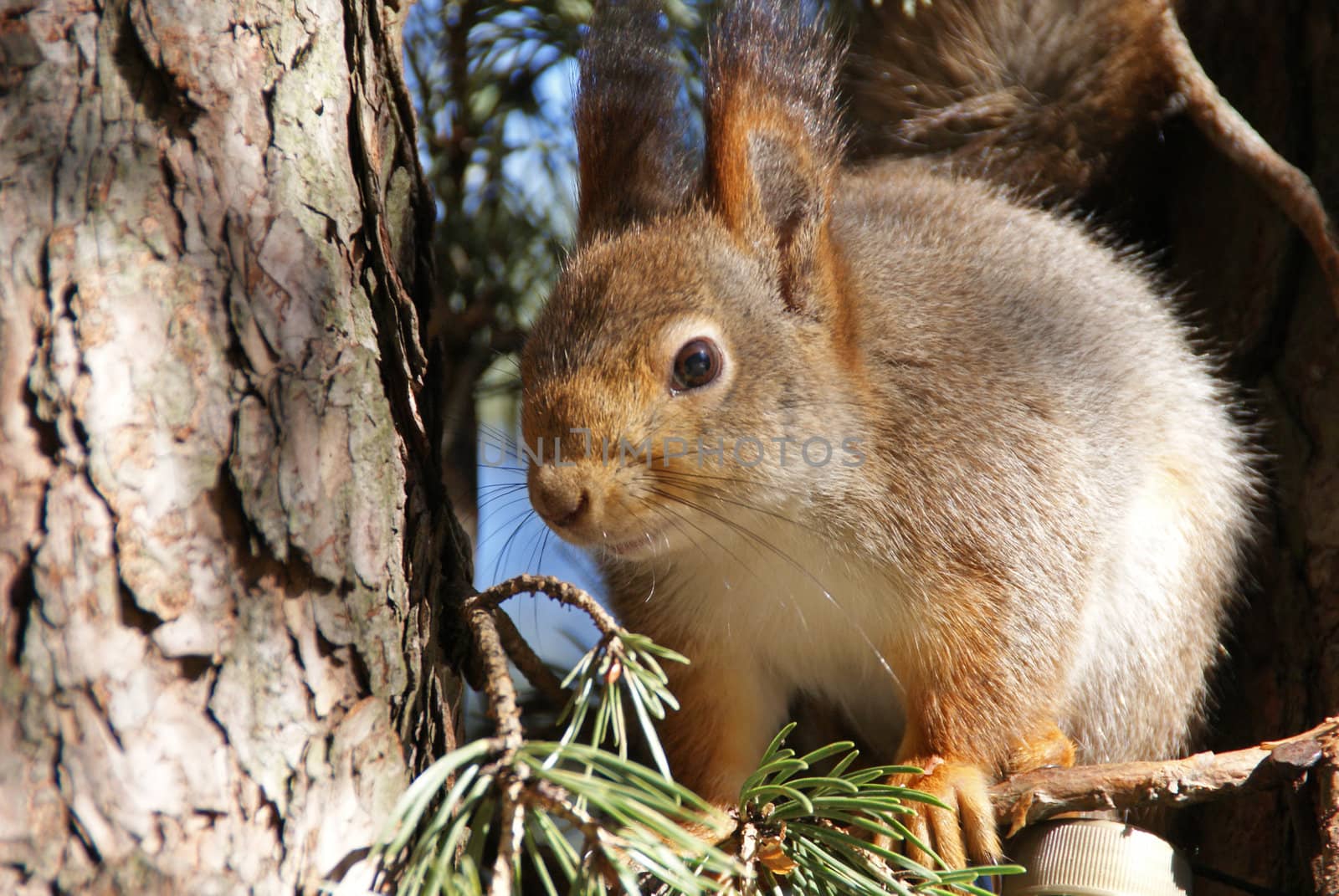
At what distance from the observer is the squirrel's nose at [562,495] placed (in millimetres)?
1310

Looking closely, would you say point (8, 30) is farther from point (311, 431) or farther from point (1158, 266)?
point (1158, 266)

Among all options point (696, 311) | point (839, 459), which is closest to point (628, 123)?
point (696, 311)

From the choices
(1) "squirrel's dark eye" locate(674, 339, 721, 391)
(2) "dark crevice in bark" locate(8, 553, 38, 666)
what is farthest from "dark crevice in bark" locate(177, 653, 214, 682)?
(1) "squirrel's dark eye" locate(674, 339, 721, 391)

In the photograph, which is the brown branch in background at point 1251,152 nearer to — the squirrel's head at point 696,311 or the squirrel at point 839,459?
the squirrel at point 839,459

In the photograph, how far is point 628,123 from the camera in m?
1.63

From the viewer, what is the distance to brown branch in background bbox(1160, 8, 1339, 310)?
1.61 meters

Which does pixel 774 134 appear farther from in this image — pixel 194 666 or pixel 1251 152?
pixel 194 666

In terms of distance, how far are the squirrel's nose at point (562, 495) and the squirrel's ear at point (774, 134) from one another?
42 cm

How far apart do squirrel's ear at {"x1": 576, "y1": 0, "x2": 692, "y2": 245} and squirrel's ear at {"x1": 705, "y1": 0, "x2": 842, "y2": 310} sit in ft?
0.42

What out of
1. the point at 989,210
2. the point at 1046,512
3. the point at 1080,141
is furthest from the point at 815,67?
the point at 1080,141

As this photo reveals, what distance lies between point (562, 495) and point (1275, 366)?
120cm

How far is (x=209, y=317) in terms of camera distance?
92cm

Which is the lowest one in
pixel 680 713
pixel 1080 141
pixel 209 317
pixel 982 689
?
pixel 680 713

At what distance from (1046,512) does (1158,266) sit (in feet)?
2.69
